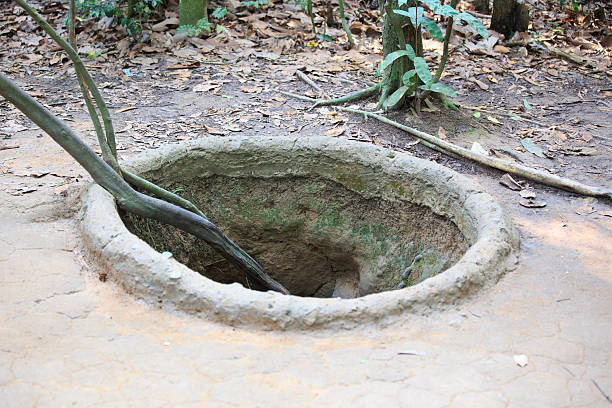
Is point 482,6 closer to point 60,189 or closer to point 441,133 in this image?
point 441,133

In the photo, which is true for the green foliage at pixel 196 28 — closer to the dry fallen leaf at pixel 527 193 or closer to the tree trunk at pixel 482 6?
the tree trunk at pixel 482 6

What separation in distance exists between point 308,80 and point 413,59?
4.45 ft

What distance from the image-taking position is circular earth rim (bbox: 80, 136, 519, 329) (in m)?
2.36

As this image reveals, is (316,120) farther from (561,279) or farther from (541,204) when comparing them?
(561,279)

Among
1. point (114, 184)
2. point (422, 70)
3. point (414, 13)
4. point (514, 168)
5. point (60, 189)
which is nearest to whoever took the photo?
point (114, 184)

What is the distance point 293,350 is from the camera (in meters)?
2.22

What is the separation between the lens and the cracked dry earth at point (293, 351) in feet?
6.52

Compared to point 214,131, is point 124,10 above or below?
above

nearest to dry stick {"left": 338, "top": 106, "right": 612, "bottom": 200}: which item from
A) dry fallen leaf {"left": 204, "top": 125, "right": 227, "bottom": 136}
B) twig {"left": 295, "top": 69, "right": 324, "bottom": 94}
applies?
twig {"left": 295, "top": 69, "right": 324, "bottom": 94}

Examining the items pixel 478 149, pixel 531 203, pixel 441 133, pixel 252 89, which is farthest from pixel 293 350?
pixel 252 89

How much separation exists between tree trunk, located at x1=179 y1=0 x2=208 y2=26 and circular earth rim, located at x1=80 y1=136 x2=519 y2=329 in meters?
3.32

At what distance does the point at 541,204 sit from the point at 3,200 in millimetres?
3163

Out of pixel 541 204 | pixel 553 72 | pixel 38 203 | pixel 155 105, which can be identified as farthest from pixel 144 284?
pixel 553 72

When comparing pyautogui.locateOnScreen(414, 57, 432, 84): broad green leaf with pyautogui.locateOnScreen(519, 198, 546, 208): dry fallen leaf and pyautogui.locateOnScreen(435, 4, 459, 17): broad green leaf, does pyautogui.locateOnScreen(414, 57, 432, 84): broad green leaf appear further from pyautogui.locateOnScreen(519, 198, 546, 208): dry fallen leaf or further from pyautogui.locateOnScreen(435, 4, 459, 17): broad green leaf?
pyautogui.locateOnScreen(519, 198, 546, 208): dry fallen leaf
